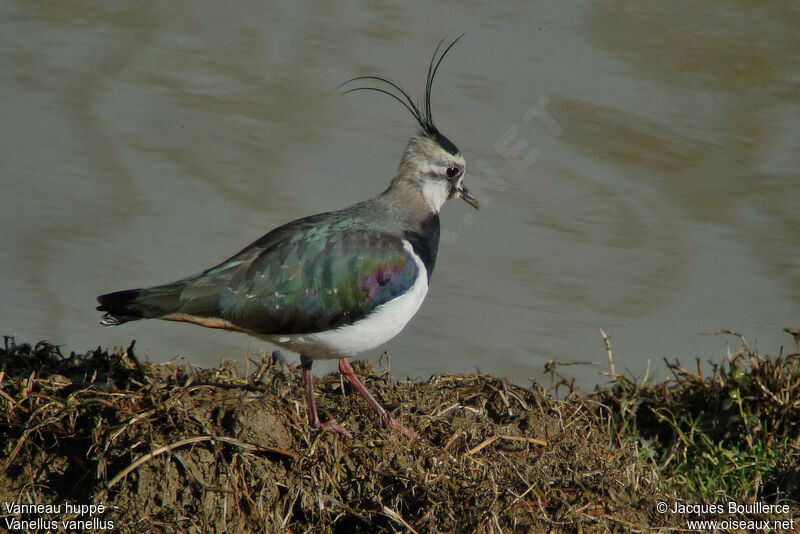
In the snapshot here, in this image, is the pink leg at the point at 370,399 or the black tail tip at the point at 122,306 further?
the black tail tip at the point at 122,306

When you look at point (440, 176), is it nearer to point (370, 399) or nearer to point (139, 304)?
point (370, 399)

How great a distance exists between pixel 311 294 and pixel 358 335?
28 centimetres

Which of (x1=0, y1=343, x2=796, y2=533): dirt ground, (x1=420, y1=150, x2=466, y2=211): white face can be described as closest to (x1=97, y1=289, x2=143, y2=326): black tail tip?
(x1=0, y1=343, x2=796, y2=533): dirt ground

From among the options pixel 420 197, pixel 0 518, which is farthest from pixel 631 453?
pixel 0 518

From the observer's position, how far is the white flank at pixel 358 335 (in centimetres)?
441

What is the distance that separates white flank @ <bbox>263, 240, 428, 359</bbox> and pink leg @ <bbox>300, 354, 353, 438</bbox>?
53 millimetres

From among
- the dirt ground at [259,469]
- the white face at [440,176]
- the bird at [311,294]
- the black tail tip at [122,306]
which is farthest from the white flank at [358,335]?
the white face at [440,176]

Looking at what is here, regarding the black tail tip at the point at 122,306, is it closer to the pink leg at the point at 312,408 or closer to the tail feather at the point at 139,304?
the tail feather at the point at 139,304

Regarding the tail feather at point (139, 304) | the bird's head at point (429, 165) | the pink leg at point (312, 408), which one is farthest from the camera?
the bird's head at point (429, 165)

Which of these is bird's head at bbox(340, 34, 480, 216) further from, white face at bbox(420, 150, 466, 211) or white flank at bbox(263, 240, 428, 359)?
white flank at bbox(263, 240, 428, 359)

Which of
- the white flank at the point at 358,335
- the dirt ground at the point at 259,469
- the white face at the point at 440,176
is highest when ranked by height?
the white face at the point at 440,176

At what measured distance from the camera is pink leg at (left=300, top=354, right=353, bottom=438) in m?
4.02

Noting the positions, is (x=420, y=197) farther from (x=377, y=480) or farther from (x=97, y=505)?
(x=97, y=505)

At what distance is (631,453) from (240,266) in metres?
2.03
